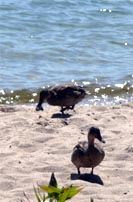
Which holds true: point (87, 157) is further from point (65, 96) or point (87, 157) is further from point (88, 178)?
point (65, 96)

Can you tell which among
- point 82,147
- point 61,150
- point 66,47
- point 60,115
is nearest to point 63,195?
point 82,147

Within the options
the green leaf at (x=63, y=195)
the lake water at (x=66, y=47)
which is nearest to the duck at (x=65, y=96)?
the lake water at (x=66, y=47)

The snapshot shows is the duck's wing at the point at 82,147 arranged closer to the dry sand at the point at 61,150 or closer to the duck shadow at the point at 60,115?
the dry sand at the point at 61,150

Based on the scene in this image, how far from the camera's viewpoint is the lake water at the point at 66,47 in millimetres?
10609

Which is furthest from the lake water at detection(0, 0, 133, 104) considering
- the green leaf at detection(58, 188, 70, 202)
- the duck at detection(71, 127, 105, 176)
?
the green leaf at detection(58, 188, 70, 202)

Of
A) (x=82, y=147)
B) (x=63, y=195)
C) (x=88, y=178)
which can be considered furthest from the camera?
(x=82, y=147)

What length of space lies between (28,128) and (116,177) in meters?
2.03

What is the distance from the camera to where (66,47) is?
1330 centimetres

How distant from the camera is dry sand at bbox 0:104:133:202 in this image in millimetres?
5230

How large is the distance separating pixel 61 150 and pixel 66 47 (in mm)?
6954

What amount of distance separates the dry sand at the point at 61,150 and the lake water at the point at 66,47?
150cm

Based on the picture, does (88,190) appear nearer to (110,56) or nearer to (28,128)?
(28,128)

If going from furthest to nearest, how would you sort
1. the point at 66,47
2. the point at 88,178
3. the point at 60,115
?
the point at 66,47, the point at 60,115, the point at 88,178

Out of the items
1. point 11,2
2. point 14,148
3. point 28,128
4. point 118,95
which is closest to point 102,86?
point 118,95
